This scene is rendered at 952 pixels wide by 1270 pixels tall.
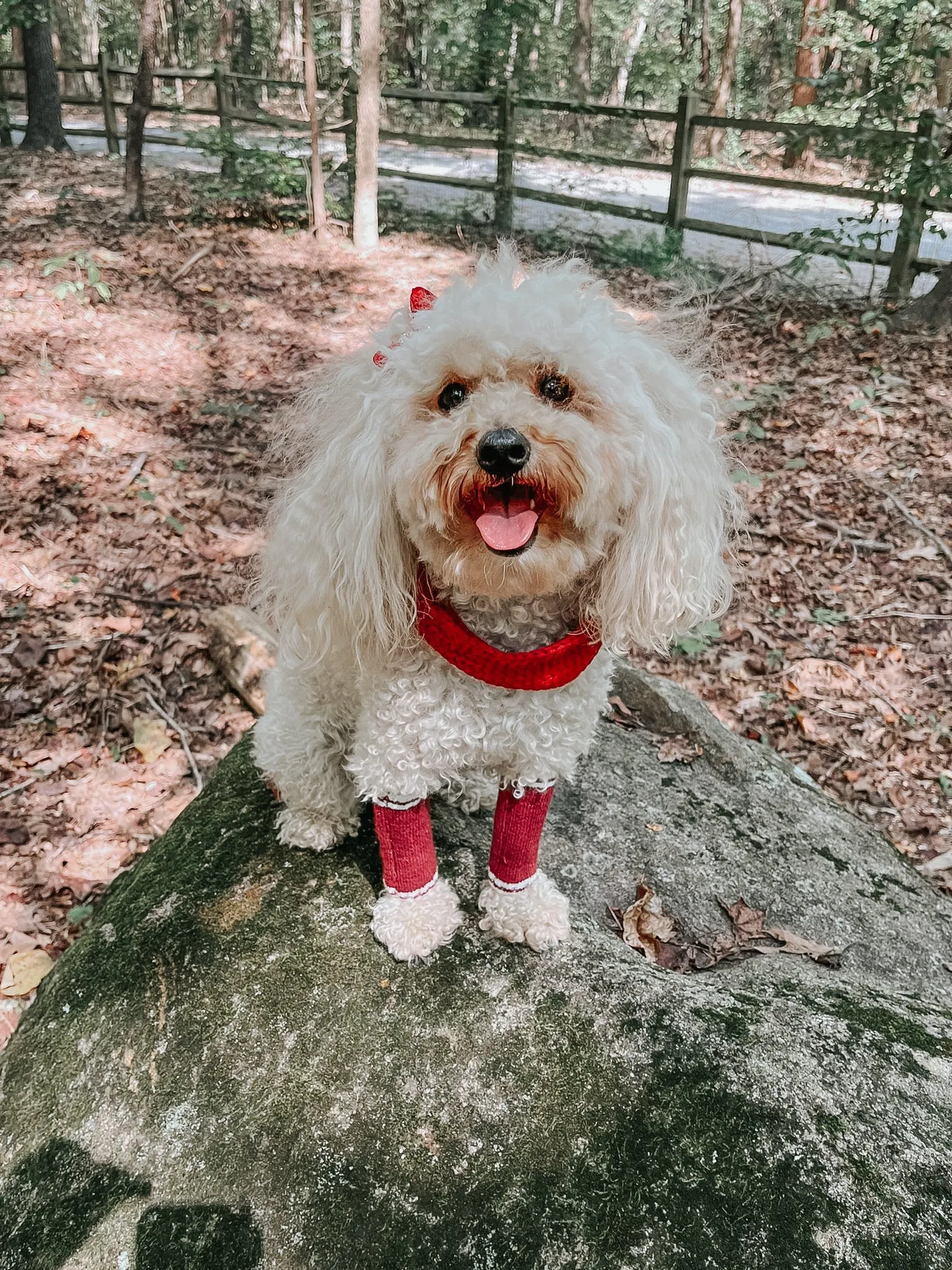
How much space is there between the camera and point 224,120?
12258mm

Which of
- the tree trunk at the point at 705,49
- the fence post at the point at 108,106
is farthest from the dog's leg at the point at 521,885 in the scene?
the tree trunk at the point at 705,49

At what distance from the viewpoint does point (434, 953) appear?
2.05 metres

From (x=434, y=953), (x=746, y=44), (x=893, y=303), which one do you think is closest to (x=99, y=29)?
(x=746, y=44)

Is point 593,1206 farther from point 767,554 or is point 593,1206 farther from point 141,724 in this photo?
point 767,554

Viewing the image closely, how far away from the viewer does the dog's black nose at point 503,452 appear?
5.08ft

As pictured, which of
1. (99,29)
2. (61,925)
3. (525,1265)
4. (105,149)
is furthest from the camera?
(99,29)

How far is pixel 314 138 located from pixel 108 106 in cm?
845

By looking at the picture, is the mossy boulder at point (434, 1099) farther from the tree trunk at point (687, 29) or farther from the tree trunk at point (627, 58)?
the tree trunk at point (687, 29)

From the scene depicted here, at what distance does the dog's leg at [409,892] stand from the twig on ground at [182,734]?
157 centimetres

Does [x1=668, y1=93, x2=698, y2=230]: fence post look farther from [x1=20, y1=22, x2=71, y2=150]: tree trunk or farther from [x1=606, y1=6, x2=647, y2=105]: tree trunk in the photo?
[x1=606, y1=6, x2=647, y2=105]: tree trunk

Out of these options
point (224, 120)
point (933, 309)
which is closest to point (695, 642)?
point (933, 309)

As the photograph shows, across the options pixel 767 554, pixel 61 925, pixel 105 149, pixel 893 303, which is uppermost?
pixel 105 149

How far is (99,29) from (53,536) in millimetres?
43132

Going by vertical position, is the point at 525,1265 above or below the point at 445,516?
below
